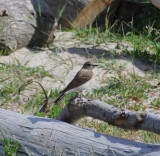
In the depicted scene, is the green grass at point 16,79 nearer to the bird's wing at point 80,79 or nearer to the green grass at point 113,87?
the green grass at point 113,87

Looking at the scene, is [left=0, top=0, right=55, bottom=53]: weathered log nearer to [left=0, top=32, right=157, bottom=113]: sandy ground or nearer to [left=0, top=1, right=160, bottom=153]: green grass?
[left=0, top=32, right=157, bottom=113]: sandy ground

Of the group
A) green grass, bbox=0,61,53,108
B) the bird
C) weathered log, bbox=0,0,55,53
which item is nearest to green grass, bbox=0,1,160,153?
green grass, bbox=0,61,53,108

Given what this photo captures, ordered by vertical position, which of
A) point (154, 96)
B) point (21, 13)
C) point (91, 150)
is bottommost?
point (154, 96)

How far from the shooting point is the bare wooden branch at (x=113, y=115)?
3.35 meters

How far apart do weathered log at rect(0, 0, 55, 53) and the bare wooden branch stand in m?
3.50

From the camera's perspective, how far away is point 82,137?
3348mm

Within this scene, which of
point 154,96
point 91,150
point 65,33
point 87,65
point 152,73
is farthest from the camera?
point 65,33

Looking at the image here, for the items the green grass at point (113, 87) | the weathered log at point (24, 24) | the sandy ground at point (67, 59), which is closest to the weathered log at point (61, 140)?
the green grass at point (113, 87)

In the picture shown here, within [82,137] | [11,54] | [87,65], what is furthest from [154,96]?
[11,54]

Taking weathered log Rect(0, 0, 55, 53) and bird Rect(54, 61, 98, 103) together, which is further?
weathered log Rect(0, 0, 55, 53)

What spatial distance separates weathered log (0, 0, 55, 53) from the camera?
6938 mm

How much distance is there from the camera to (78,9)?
7.64 m

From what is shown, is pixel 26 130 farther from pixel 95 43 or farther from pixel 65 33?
pixel 65 33

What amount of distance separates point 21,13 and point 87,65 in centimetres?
280
